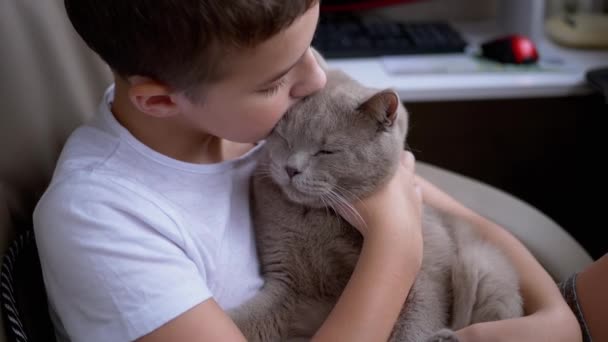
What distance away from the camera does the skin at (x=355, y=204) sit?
0.79 metres

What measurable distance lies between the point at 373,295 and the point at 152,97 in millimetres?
389

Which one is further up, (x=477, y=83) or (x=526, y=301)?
(x=477, y=83)

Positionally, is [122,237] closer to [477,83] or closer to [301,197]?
[301,197]

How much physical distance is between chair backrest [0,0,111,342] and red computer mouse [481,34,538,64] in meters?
1.01

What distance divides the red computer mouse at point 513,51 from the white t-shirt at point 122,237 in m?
0.96

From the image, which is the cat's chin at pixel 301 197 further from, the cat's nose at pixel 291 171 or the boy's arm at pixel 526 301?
the boy's arm at pixel 526 301

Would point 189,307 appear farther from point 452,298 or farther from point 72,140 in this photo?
point 452,298

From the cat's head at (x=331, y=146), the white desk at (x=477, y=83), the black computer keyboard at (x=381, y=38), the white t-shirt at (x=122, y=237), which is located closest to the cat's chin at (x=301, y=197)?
the cat's head at (x=331, y=146)

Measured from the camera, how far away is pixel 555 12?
1.91m

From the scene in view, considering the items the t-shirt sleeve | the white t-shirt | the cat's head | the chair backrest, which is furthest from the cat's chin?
the chair backrest

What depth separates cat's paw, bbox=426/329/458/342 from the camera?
0.86 metres

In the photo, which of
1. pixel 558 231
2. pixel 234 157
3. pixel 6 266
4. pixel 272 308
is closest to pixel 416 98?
pixel 558 231

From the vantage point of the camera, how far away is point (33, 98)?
94cm

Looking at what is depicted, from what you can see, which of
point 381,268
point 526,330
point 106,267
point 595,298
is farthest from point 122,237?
point 595,298
